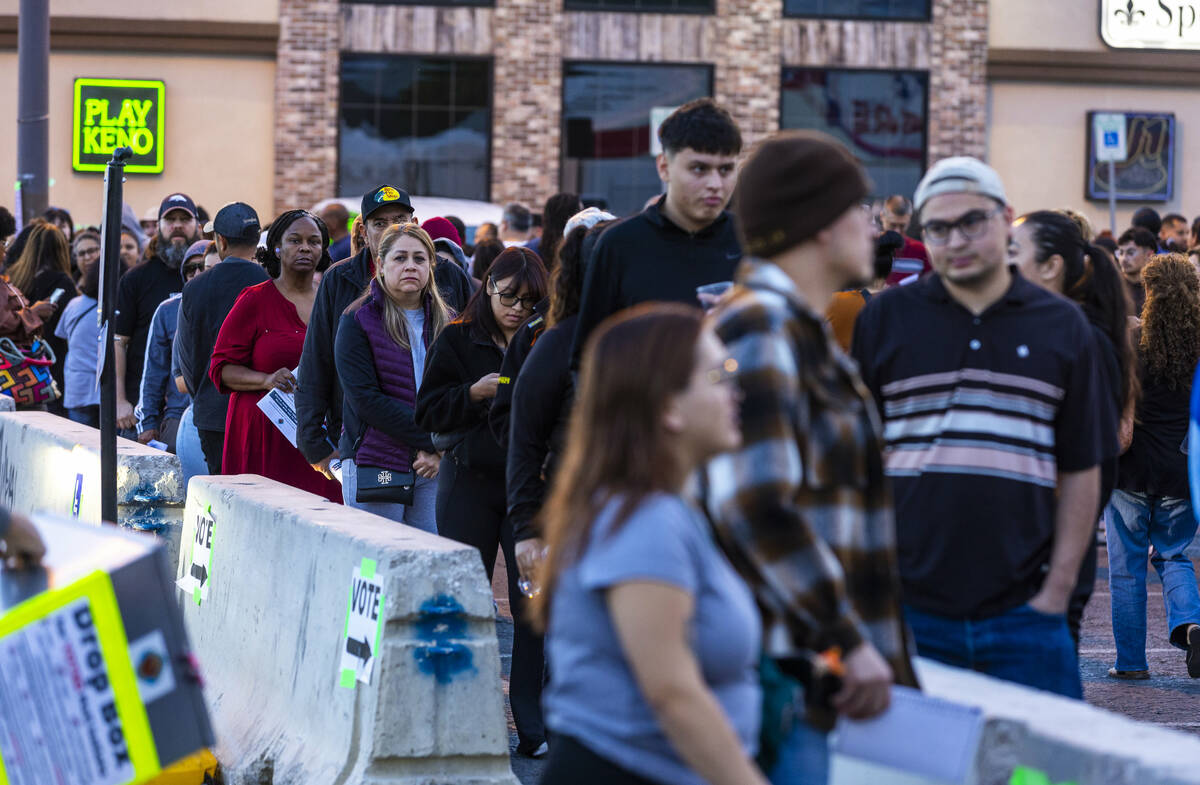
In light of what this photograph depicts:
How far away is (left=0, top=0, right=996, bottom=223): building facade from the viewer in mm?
26344

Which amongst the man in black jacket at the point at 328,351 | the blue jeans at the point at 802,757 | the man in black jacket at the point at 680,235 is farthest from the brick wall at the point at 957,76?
the blue jeans at the point at 802,757

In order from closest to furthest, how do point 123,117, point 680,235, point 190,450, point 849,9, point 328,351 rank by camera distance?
point 680,235
point 328,351
point 190,450
point 123,117
point 849,9

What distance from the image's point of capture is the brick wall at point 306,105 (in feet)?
86.3

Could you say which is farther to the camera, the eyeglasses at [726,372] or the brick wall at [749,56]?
the brick wall at [749,56]

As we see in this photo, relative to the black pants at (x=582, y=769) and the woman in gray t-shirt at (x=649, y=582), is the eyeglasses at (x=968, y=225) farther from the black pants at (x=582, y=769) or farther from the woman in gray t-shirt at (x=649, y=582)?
the black pants at (x=582, y=769)

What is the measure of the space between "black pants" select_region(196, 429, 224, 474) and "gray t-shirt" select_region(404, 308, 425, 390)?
180 centimetres

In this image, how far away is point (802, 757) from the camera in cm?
314

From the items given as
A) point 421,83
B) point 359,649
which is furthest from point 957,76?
point 359,649

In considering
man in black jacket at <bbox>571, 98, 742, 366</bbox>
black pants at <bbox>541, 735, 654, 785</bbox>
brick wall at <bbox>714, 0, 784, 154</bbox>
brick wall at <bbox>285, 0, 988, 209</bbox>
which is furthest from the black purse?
brick wall at <bbox>714, 0, 784, 154</bbox>

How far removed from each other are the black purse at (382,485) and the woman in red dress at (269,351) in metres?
0.98

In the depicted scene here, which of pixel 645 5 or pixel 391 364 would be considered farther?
pixel 645 5

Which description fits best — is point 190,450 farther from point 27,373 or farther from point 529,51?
point 529,51

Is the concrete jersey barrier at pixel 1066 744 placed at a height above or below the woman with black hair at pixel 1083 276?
below

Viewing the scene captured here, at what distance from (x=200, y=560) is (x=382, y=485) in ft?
2.62
